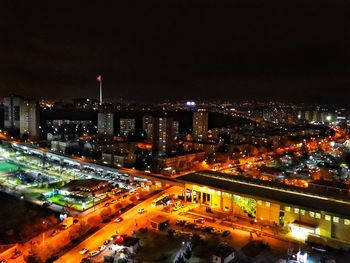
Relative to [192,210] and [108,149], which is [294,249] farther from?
[108,149]

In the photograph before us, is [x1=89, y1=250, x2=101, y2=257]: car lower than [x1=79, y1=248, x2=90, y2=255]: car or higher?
higher

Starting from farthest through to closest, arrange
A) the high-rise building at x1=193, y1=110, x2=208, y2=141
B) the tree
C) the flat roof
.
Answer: the high-rise building at x1=193, y1=110, x2=208, y2=141 → the tree → the flat roof

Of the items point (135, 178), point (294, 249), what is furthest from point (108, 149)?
point (294, 249)

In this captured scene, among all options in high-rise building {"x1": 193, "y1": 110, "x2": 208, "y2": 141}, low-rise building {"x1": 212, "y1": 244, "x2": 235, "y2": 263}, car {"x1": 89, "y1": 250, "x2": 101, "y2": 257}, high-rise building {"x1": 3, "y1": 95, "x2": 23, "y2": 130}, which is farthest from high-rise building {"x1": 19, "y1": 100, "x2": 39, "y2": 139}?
low-rise building {"x1": 212, "y1": 244, "x2": 235, "y2": 263}

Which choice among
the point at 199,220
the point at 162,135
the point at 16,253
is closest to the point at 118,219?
the point at 199,220

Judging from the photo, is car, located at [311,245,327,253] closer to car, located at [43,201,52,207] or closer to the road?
the road

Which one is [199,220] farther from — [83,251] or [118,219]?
[83,251]

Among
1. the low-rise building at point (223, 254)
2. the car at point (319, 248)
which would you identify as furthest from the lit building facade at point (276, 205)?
the low-rise building at point (223, 254)
